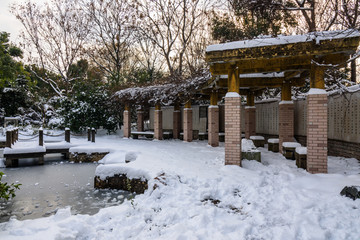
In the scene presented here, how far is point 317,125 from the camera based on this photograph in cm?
555

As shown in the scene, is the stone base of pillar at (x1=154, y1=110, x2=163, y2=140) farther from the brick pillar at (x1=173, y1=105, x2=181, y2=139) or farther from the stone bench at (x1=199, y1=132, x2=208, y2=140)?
the stone bench at (x1=199, y1=132, x2=208, y2=140)

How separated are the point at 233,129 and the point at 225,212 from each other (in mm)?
2653

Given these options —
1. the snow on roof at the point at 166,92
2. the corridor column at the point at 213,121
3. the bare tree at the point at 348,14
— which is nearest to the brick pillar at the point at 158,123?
the snow on roof at the point at 166,92

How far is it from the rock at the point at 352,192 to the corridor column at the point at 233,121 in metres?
2.50

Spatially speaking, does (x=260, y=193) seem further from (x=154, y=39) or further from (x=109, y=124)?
(x=154, y=39)

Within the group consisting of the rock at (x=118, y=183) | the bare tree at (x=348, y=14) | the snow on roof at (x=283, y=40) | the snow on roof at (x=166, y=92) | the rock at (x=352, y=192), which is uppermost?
the bare tree at (x=348, y=14)

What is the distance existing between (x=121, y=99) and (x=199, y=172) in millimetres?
10486

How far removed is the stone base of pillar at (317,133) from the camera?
18.0ft

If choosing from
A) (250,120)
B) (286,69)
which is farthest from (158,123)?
(286,69)

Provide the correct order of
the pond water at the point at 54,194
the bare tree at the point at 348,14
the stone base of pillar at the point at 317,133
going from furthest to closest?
the stone base of pillar at the point at 317,133 → the pond water at the point at 54,194 → the bare tree at the point at 348,14

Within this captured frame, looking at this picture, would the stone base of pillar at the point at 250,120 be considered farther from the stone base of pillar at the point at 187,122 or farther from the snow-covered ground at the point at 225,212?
the snow-covered ground at the point at 225,212

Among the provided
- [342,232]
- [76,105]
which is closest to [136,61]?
[76,105]

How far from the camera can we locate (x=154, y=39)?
19016 millimetres

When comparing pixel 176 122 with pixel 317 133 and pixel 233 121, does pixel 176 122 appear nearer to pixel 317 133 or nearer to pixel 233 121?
pixel 233 121
